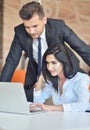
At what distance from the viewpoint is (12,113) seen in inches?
61.0

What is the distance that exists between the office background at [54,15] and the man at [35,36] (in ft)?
7.67

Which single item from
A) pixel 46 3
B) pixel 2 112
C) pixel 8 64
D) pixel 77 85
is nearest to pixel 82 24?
pixel 46 3

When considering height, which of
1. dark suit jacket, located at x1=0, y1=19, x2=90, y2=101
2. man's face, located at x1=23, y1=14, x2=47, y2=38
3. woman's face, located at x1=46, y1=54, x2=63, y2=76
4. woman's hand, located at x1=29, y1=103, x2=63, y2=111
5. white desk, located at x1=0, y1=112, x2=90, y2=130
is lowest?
woman's hand, located at x1=29, y1=103, x2=63, y2=111

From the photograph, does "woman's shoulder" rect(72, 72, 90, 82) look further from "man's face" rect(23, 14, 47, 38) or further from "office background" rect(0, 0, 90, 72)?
"office background" rect(0, 0, 90, 72)

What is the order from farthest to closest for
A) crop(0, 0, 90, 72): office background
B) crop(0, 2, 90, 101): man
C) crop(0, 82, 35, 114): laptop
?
crop(0, 0, 90, 72): office background
crop(0, 2, 90, 101): man
crop(0, 82, 35, 114): laptop

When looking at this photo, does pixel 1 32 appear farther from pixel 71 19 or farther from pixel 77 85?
pixel 77 85

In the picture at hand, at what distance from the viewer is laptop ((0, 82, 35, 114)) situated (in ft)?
4.83

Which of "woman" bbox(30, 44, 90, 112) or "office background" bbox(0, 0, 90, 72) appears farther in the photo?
"office background" bbox(0, 0, 90, 72)

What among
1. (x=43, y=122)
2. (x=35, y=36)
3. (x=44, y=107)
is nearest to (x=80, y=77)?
(x=44, y=107)

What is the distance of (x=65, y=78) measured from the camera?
192cm

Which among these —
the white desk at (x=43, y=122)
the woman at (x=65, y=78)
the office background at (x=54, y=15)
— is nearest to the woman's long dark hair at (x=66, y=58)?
the woman at (x=65, y=78)

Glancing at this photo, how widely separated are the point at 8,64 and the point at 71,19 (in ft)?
8.65

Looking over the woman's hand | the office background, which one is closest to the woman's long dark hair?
the woman's hand

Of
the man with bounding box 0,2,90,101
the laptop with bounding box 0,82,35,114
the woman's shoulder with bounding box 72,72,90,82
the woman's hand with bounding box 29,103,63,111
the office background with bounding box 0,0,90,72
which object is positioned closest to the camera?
the laptop with bounding box 0,82,35,114
